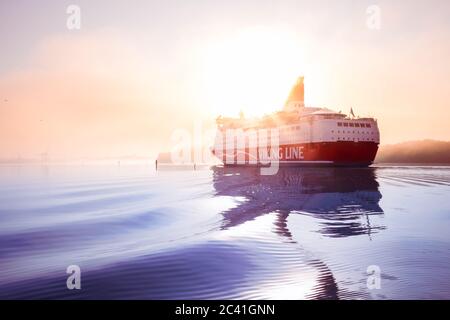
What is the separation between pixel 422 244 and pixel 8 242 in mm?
12461

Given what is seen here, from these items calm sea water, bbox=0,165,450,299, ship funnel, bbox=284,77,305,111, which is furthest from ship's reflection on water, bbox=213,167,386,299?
ship funnel, bbox=284,77,305,111

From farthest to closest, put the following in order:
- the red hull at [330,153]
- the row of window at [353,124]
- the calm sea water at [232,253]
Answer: the row of window at [353,124] < the red hull at [330,153] < the calm sea water at [232,253]

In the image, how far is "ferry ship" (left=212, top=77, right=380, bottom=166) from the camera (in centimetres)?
5131

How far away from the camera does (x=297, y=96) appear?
72.5 metres

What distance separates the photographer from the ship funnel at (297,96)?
72000 mm

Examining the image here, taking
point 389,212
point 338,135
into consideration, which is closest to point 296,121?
point 338,135

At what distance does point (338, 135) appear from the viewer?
5175cm

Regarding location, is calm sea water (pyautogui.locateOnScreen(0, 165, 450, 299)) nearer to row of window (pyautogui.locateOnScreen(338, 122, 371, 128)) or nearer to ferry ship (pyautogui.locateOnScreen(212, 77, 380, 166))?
ferry ship (pyautogui.locateOnScreen(212, 77, 380, 166))

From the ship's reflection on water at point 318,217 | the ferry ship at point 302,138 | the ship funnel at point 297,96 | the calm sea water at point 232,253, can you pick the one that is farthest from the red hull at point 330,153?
the calm sea water at point 232,253

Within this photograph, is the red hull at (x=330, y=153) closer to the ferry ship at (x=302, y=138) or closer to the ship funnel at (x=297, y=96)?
the ferry ship at (x=302, y=138)

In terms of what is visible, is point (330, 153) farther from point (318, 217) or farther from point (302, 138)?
point (318, 217)
